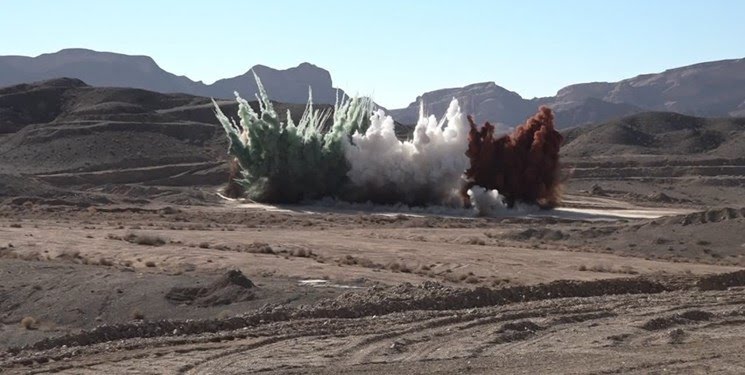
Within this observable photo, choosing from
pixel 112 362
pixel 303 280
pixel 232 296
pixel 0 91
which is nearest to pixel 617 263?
pixel 303 280

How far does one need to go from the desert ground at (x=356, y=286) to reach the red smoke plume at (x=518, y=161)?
1623 millimetres

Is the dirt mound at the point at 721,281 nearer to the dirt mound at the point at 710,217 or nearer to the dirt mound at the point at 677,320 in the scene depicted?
the dirt mound at the point at 677,320

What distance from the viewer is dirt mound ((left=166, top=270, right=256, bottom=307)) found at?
23375 mm

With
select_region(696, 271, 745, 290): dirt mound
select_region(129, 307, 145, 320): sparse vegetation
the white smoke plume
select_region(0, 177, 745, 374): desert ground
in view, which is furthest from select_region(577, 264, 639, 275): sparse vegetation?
the white smoke plume

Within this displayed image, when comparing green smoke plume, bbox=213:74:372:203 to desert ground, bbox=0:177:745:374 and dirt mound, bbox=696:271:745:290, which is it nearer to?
desert ground, bbox=0:177:745:374

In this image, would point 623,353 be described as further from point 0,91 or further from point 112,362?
point 0,91

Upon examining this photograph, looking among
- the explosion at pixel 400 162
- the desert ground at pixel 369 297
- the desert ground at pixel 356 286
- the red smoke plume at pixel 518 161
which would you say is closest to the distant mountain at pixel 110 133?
the desert ground at pixel 356 286

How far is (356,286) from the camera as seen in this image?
25828 millimetres

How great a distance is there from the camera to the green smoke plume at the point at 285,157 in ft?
205

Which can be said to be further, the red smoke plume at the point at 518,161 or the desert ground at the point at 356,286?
the red smoke plume at the point at 518,161

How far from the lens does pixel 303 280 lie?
27109 millimetres

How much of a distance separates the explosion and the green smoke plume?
0.18 feet

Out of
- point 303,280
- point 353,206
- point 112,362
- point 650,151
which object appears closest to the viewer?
point 112,362

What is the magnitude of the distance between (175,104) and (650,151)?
5107 centimetres
